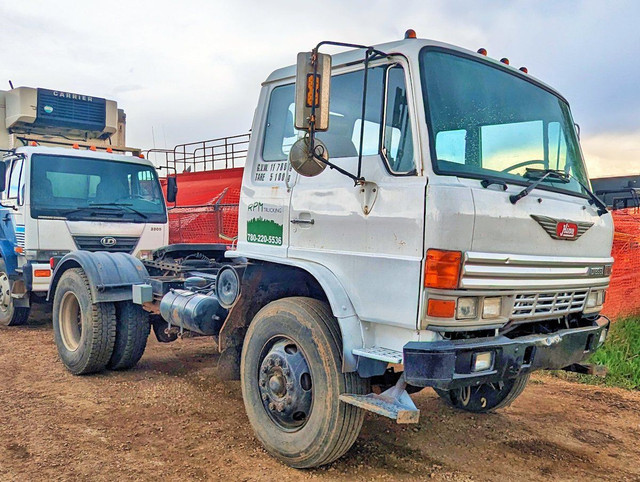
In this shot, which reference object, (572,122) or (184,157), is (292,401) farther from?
(184,157)

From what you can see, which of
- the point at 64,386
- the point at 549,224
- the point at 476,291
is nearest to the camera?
the point at 476,291

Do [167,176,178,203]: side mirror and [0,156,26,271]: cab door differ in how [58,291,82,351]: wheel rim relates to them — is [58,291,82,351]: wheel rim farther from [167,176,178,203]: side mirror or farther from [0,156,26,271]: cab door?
[167,176,178,203]: side mirror

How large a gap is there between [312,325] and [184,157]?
13.9 meters

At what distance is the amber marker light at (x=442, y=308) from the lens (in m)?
3.01

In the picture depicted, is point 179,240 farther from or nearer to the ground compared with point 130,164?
nearer to the ground

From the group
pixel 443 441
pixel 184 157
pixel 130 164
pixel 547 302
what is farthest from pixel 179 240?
pixel 547 302

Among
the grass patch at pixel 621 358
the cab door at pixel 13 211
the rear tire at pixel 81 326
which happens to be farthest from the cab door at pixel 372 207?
the cab door at pixel 13 211

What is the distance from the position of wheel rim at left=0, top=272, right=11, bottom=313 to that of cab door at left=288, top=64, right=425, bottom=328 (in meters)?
5.46

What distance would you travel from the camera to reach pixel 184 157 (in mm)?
16516

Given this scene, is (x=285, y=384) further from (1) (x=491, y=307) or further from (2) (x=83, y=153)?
(2) (x=83, y=153)

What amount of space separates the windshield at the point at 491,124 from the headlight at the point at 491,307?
693mm

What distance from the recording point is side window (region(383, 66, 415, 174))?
3264 mm

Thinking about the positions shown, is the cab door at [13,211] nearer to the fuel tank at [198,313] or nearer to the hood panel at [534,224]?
the fuel tank at [198,313]

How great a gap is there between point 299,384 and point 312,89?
1.76 metres
